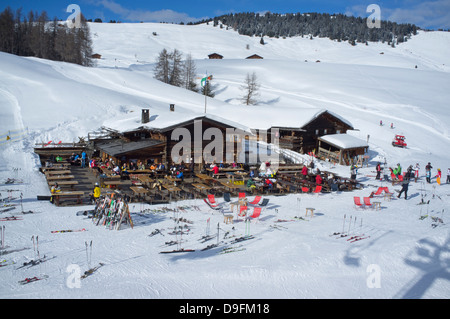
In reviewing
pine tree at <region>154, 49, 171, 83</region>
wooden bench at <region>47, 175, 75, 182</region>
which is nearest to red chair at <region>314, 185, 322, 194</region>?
wooden bench at <region>47, 175, 75, 182</region>

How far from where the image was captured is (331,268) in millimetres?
10734

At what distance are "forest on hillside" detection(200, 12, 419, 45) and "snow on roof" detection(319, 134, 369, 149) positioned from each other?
10379cm

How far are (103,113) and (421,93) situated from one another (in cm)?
4940

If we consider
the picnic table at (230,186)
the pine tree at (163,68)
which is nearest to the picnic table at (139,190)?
the picnic table at (230,186)

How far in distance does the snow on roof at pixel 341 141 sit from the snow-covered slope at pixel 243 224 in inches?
92.6

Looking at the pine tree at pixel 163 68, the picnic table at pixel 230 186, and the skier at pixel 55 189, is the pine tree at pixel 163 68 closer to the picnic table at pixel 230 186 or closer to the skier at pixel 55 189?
the picnic table at pixel 230 186

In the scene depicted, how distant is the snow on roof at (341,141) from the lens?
98.5ft

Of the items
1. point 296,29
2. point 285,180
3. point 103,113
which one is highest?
point 296,29

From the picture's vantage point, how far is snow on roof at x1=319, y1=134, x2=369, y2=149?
3002 centimetres

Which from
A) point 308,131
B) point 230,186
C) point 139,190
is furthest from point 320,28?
point 139,190

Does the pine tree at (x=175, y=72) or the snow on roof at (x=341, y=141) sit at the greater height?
the pine tree at (x=175, y=72)

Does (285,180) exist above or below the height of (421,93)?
below
